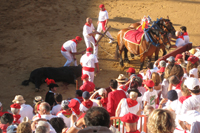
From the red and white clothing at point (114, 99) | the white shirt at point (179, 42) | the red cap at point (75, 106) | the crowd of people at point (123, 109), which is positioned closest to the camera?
the crowd of people at point (123, 109)

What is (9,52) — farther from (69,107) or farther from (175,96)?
(175,96)

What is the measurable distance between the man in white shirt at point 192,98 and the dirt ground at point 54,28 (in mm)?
4988

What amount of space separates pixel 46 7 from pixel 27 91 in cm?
828

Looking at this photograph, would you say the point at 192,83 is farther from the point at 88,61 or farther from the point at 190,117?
the point at 88,61

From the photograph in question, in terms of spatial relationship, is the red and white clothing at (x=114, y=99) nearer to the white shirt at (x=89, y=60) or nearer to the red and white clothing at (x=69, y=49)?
the white shirt at (x=89, y=60)

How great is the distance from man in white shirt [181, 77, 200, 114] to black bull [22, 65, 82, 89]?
17.8 ft

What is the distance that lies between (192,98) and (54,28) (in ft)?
34.1

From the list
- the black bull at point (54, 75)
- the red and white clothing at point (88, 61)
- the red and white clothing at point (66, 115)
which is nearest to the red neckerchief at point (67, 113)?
the red and white clothing at point (66, 115)

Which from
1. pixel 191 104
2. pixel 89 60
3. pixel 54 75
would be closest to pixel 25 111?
pixel 89 60

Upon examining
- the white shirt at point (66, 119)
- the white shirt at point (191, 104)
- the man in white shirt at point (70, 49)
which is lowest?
the white shirt at point (66, 119)

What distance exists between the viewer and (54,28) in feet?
46.1

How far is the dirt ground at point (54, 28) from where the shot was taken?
10055 millimetres

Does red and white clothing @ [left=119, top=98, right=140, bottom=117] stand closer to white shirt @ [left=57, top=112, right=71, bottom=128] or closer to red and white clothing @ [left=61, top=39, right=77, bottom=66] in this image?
white shirt @ [left=57, top=112, right=71, bottom=128]

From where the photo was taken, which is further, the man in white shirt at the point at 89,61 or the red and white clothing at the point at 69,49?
the red and white clothing at the point at 69,49
